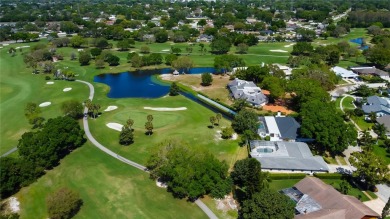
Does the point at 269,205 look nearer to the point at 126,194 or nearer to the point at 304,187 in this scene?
the point at 304,187

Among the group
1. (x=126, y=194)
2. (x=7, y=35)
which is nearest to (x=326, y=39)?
(x=126, y=194)

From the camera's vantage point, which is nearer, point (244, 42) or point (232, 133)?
point (232, 133)

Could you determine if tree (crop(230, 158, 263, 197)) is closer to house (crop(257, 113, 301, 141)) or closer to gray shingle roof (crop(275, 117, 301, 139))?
house (crop(257, 113, 301, 141))

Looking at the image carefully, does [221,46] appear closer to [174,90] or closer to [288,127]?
[174,90]

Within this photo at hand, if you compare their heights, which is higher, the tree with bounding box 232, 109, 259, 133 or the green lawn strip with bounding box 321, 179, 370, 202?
the tree with bounding box 232, 109, 259, 133

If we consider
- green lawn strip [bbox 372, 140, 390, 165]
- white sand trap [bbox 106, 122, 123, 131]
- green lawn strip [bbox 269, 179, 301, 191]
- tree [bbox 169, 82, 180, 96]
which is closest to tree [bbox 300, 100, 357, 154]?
green lawn strip [bbox 372, 140, 390, 165]
